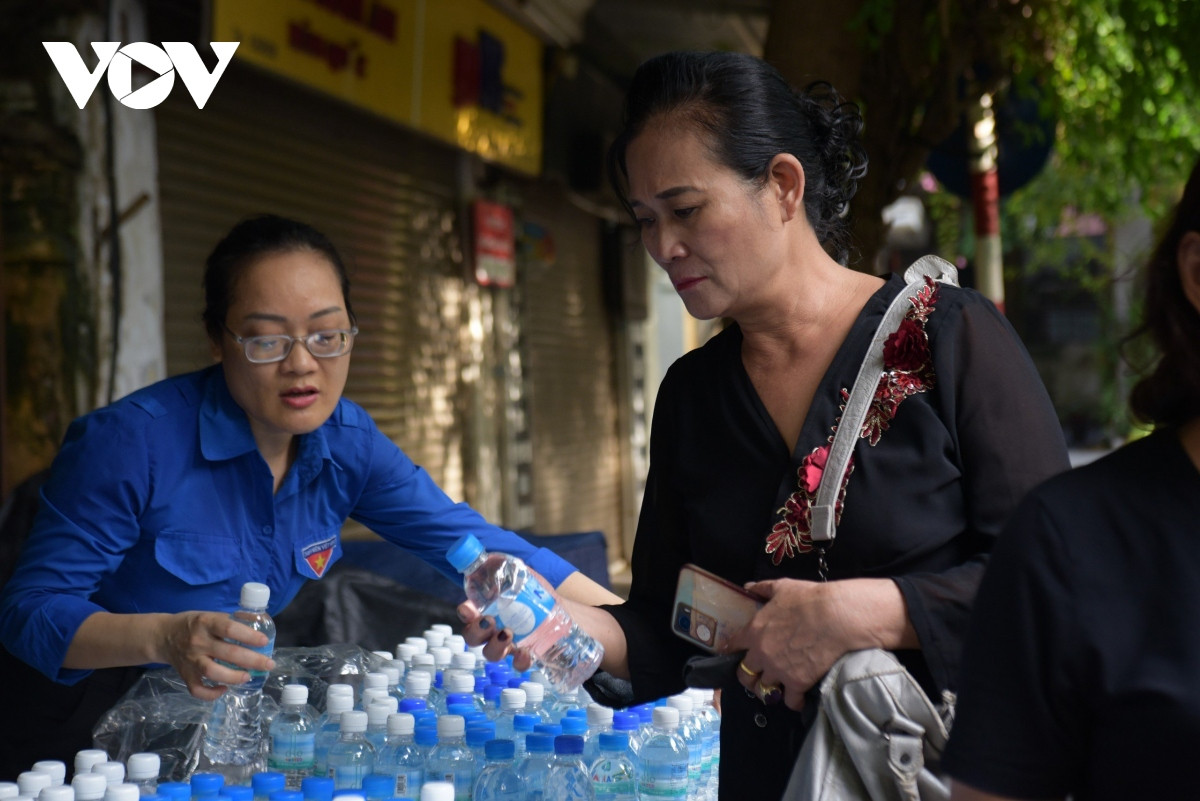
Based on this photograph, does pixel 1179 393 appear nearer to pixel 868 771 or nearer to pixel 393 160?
pixel 868 771

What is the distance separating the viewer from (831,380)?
1927 millimetres

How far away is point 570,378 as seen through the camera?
10.1 metres

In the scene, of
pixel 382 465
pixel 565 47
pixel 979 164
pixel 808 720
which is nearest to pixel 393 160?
pixel 565 47

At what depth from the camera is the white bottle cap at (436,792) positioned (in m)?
1.88

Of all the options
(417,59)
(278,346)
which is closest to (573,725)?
(278,346)

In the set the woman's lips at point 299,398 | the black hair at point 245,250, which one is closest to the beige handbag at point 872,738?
the woman's lips at point 299,398

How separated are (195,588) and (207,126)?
3.30 meters

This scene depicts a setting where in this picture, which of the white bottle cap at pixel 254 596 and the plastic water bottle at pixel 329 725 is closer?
the white bottle cap at pixel 254 596

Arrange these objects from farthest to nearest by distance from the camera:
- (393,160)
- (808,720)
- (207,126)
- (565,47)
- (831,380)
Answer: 1. (565,47)
2. (393,160)
3. (207,126)
4. (831,380)
5. (808,720)

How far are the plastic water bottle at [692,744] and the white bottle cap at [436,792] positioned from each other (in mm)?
646

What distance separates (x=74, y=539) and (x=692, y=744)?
1.34 metres

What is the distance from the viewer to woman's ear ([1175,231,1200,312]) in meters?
1.37

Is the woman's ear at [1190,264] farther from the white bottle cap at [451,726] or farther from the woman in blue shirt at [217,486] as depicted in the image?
the woman in blue shirt at [217,486]

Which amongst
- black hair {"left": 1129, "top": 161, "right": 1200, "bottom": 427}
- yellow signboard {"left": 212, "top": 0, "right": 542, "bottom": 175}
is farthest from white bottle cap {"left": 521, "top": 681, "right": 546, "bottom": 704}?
yellow signboard {"left": 212, "top": 0, "right": 542, "bottom": 175}
